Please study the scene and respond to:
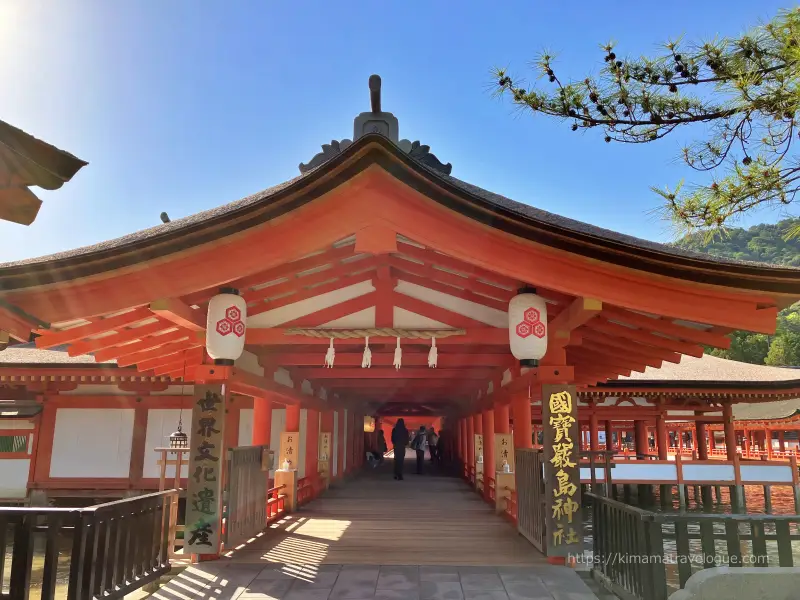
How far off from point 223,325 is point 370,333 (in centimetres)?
178

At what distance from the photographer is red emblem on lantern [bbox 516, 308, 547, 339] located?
5504mm

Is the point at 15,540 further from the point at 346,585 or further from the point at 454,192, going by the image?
the point at 454,192

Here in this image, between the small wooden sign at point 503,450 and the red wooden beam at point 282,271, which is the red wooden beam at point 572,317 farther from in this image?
the small wooden sign at point 503,450

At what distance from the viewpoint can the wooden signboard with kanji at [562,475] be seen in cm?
607

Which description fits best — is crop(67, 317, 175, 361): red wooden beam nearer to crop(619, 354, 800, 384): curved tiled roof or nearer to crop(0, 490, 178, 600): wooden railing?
crop(0, 490, 178, 600): wooden railing

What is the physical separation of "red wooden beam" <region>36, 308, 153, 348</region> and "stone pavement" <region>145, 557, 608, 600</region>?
259 centimetres

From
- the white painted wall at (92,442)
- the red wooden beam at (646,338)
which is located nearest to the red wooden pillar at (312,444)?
the white painted wall at (92,442)

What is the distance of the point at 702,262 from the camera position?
14.3 ft

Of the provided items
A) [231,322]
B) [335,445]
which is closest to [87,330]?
[231,322]

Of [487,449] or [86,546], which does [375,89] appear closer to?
[86,546]

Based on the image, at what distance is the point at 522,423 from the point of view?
8766mm

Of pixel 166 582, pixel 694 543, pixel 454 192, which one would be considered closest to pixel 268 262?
pixel 454 192

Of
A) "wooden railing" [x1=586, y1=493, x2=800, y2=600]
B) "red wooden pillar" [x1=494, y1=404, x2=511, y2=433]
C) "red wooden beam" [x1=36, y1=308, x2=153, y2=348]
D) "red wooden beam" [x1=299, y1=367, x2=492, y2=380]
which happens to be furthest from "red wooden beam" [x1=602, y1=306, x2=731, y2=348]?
"red wooden pillar" [x1=494, y1=404, x2=511, y2=433]

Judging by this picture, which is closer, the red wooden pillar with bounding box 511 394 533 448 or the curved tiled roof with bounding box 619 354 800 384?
the red wooden pillar with bounding box 511 394 533 448
